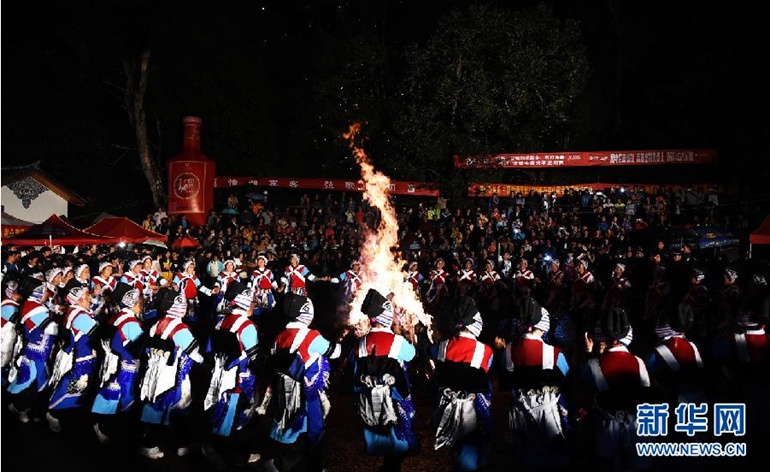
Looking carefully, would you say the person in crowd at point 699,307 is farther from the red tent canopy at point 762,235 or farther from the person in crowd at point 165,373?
the person in crowd at point 165,373

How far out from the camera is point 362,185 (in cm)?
2891

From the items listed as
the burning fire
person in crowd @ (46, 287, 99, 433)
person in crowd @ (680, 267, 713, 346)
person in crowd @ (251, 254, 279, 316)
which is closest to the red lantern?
the burning fire

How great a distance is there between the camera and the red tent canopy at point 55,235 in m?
18.1

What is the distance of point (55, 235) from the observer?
18.1 meters

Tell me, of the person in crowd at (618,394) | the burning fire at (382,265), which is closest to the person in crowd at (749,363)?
the person in crowd at (618,394)

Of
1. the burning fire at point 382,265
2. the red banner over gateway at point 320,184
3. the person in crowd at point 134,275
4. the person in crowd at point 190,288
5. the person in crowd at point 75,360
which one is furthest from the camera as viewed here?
the red banner over gateway at point 320,184

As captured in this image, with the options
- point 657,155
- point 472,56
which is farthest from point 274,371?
point 657,155

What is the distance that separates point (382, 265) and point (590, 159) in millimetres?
13090

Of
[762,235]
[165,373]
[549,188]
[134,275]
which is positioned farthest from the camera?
[549,188]

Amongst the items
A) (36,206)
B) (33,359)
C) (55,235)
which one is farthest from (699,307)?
(36,206)

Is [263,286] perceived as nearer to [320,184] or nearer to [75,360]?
[75,360]

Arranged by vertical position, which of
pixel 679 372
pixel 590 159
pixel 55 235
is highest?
pixel 590 159
